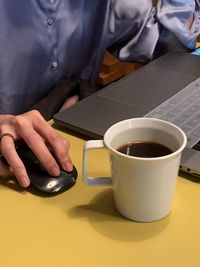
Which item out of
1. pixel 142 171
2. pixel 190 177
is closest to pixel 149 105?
pixel 190 177

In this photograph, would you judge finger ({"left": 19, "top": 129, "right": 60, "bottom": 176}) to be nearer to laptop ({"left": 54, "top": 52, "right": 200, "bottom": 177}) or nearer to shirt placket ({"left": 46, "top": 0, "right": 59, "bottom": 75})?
laptop ({"left": 54, "top": 52, "right": 200, "bottom": 177})

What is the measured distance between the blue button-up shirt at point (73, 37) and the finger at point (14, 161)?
1.32ft

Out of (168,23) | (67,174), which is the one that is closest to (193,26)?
(168,23)

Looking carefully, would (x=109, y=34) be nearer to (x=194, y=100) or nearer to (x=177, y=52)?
(x=177, y=52)

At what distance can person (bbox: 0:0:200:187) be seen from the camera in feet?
3.21

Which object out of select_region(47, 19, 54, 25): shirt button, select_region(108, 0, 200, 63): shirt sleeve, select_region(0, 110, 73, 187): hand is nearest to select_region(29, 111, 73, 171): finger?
select_region(0, 110, 73, 187): hand

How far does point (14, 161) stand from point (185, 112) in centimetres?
31

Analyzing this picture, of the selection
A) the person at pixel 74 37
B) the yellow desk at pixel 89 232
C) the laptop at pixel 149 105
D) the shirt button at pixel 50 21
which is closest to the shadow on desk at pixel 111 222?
the yellow desk at pixel 89 232

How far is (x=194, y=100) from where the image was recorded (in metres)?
0.79

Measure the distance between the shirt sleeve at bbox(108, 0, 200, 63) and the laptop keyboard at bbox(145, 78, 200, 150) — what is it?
0.28 m

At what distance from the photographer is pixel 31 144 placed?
0.62 m

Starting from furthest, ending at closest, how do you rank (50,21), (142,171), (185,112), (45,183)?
(50,21)
(185,112)
(45,183)
(142,171)

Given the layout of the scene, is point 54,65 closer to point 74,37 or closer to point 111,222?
point 74,37

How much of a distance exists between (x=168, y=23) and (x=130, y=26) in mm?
94
